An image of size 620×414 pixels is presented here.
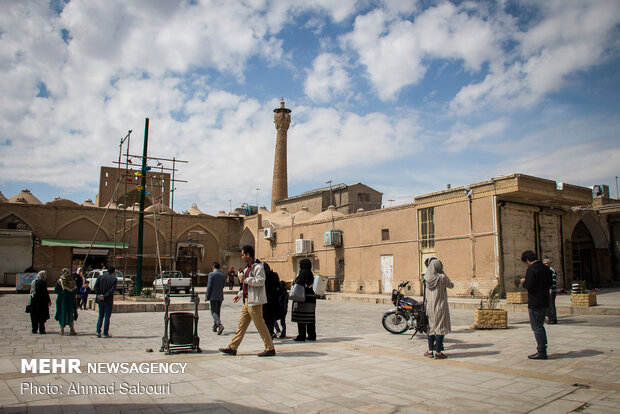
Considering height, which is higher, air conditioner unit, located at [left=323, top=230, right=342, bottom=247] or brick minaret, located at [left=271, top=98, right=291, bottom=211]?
brick minaret, located at [left=271, top=98, right=291, bottom=211]

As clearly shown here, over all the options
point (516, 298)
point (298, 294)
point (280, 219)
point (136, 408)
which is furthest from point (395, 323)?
point (280, 219)

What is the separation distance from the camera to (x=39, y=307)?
9.20 m

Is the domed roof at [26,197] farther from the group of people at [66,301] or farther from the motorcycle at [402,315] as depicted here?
the motorcycle at [402,315]

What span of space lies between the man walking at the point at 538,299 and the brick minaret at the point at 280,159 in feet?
130

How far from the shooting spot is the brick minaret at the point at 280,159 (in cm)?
4625

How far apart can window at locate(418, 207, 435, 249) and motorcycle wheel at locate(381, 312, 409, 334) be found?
11.9 metres

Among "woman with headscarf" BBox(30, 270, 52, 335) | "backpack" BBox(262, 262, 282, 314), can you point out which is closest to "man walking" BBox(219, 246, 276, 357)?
"backpack" BBox(262, 262, 282, 314)

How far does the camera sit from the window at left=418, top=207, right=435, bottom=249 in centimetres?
2059

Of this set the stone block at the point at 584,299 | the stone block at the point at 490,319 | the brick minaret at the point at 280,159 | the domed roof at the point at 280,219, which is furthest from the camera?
the brick minaret at the point at 280,159

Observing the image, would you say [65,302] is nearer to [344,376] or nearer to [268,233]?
[344,376]

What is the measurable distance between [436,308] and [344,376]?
1979mm

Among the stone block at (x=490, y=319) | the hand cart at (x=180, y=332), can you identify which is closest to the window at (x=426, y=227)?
the stone block at (x=490, y=319)

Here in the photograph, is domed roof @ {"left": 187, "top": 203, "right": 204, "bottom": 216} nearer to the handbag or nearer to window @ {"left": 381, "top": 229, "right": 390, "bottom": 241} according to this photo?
window @ {"left": 381, "top": 229, "right": 390, "bottom": 241}

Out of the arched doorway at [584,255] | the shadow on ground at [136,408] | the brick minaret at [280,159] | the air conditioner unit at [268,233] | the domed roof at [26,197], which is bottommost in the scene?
the shadow on ground at [136,408]
